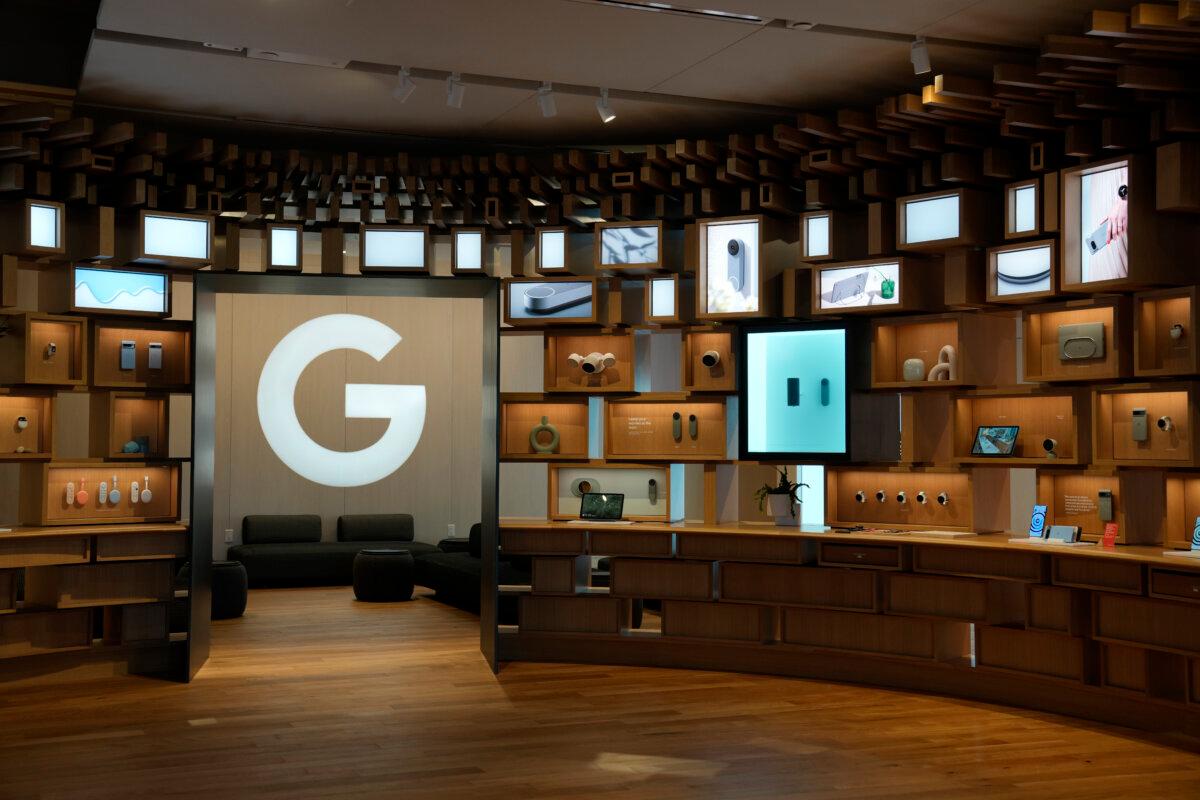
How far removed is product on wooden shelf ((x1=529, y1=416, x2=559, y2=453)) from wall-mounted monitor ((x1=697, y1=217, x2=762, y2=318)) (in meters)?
1.31

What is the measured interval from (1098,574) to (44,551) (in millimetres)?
5871

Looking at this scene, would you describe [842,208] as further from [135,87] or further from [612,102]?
[135,87]

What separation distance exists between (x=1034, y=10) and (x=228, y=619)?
755 centimetres

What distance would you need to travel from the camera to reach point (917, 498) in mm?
7527

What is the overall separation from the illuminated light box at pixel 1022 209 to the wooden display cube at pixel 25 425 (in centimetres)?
574

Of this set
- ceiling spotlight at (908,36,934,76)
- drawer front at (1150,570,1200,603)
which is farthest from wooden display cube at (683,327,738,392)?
drawer front at (1150,570,1200,603)

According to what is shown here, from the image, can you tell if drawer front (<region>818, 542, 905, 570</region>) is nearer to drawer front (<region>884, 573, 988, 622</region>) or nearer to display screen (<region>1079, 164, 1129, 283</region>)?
drawer front (<region>884, 573, 988, 622</region>)

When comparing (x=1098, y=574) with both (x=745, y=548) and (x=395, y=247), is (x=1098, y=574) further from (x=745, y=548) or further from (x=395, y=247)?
(x=395, y=247)

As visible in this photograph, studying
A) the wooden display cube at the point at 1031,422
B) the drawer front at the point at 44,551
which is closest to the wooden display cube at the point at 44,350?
the drawer front at the point at 44,551

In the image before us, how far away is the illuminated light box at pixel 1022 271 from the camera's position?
6.67 meters

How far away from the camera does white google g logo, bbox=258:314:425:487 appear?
12.9 m

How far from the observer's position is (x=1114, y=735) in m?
6.11

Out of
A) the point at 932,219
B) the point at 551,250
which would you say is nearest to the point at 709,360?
the point at 551,250

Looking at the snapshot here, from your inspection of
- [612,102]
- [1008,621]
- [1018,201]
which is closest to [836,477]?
[1008,621]
